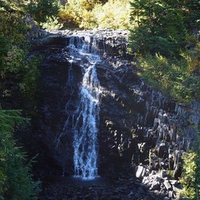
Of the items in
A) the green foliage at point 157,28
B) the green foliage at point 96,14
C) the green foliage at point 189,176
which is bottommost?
the green foliage at point 189,176

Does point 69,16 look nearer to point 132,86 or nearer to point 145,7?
point 145,7

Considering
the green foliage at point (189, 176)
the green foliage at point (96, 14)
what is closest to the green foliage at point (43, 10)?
the green foliage at point (96, 14)

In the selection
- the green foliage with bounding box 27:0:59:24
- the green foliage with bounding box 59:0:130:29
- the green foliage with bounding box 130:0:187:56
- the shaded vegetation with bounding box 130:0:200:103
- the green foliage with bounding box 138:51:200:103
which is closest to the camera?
the green foliage with bounding box 138:51:200:103

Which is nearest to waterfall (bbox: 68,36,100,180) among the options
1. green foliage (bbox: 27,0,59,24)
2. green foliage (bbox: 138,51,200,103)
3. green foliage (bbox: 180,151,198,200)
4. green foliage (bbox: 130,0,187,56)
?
green foliage (bbox: 138,51,200,103)

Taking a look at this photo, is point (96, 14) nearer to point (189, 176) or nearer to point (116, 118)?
point (116, 118)

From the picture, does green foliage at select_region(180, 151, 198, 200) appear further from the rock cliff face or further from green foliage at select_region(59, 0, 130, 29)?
green foliage at select_region(59, 0, 130, 29)

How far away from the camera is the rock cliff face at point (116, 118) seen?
15086 millimetres

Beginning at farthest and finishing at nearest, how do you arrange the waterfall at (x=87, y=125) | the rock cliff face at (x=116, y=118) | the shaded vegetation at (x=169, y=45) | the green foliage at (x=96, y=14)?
the green foliage at (x=96, y=14)
the waterfall at (x=87, y=125)
the shaded vegetation at (x=169, y=45)
the rock cliff face at (x=116, y=118)

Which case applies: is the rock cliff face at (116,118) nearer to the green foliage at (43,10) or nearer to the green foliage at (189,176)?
the green foliage at (189,176)

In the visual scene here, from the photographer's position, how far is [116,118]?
17.1 m

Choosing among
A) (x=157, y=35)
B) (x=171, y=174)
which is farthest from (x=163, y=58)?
(x=171, y=174)

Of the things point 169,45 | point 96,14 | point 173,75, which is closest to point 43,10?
point 96,14

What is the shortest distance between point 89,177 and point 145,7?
10696 millimetres

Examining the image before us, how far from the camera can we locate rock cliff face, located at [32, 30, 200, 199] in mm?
15086
